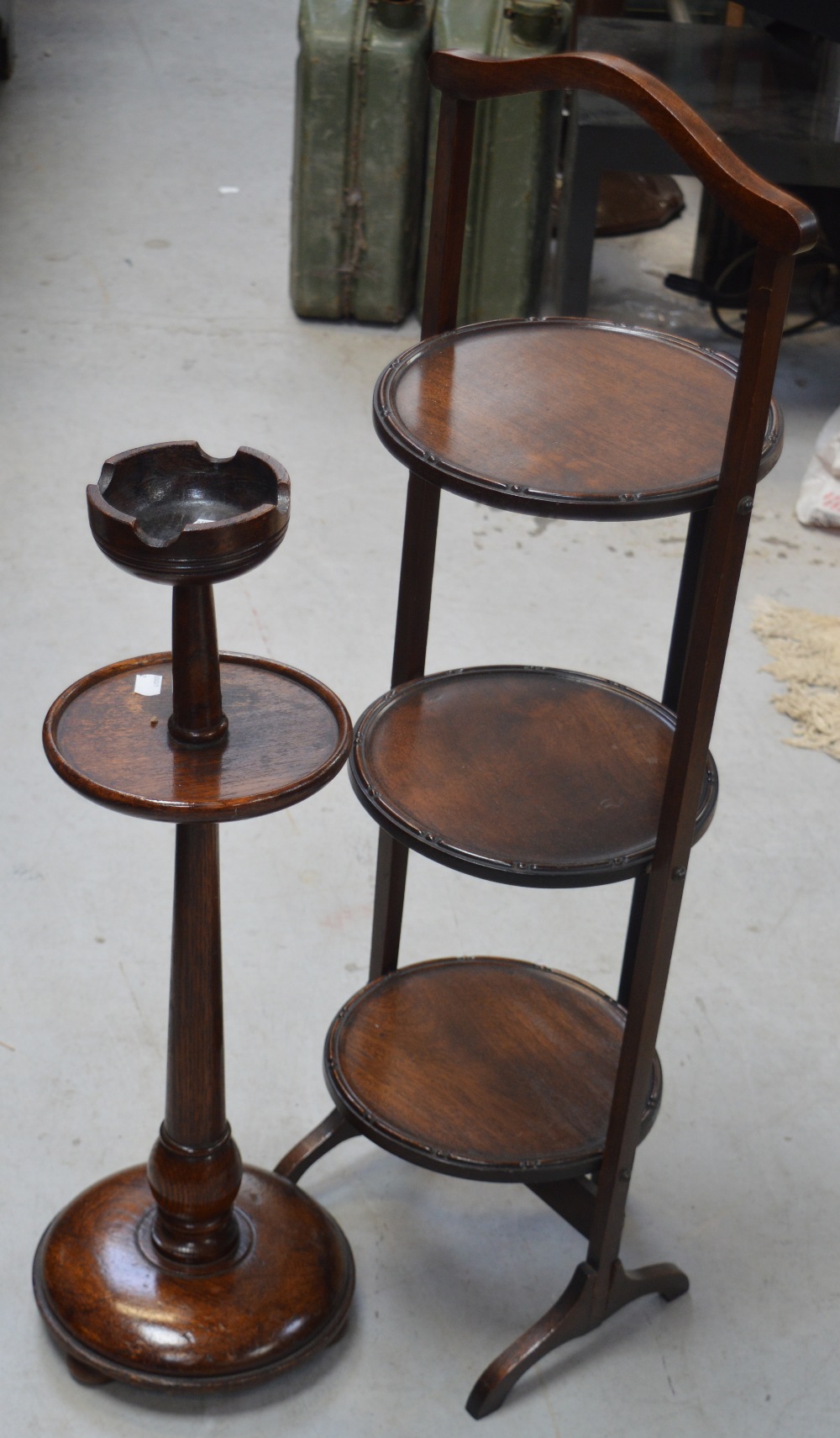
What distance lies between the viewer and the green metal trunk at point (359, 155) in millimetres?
3824

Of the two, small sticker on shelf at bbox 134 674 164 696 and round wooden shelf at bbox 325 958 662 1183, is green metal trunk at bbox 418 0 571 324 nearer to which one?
round wooden shelf at bbox 325 958 662 1183

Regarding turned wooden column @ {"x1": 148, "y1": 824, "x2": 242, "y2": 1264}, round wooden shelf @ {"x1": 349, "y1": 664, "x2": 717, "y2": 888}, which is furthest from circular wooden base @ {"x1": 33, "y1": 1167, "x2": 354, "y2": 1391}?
round wooden shelf @ {"x1": 349, "y1": 664, "x2": 717, "y2": 888}

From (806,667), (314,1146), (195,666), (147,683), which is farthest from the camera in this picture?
(806,667)

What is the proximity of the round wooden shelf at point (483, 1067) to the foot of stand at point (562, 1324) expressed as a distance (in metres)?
0.16

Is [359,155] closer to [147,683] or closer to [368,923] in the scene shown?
[368,923]

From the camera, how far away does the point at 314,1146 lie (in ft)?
6.45

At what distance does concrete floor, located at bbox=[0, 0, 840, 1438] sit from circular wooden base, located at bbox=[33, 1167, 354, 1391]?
6cm

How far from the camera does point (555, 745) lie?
1.68m

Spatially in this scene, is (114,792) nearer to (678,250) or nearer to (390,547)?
(390,547)

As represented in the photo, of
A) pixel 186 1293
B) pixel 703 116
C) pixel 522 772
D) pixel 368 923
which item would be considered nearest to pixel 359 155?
pixel 703 116

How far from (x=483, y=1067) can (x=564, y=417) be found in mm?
807

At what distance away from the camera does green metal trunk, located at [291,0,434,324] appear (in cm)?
382

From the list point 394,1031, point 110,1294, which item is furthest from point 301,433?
point 110,1294

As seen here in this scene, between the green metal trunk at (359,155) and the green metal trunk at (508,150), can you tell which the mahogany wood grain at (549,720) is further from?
the green metal trunk at (359,155)
